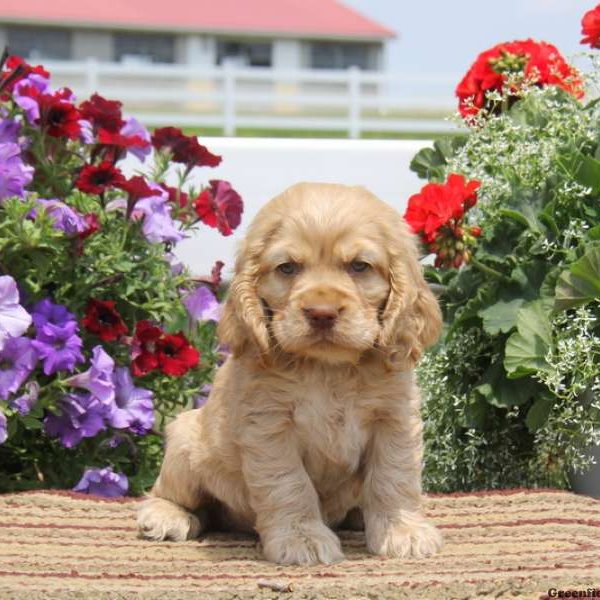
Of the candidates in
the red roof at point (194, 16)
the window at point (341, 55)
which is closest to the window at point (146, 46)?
the red roof at point (194, 16)

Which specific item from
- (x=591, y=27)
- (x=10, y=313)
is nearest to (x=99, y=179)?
(x=10, y=313)

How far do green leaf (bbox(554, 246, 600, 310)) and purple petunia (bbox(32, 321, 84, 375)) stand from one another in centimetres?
200

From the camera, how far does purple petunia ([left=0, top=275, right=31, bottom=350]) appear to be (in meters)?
4.90

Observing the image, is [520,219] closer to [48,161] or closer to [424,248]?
[424,248]

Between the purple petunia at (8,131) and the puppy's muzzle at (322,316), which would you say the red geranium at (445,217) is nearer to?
the puppy's muzzle at (322,316)

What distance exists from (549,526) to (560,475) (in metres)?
0.93

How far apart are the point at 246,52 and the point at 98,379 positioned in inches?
1814

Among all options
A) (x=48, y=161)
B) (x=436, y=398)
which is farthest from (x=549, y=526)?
(x=48, y=161)

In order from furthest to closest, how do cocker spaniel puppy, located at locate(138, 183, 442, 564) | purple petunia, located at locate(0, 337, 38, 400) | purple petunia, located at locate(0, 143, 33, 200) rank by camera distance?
purple petunia, located at locate(0, 143, 33, 200) < purple petunia, located at locate(0, 337, 38, 400) < cocker spaniel puppy, located at locate(138, 183, 442, 564)

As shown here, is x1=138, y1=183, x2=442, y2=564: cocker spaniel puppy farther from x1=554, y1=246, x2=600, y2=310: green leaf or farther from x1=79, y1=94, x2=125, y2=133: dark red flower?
x1=79, y1=94, x2=125, y2=133: dark red flower

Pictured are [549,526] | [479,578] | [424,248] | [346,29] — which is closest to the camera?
[479,578]

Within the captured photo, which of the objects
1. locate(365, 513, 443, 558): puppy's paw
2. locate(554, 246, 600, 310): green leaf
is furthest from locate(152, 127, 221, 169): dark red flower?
locate(365, 513, 443, 558): puppy's paw

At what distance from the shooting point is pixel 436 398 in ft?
18.8

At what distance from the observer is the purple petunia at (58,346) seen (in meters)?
5.05
